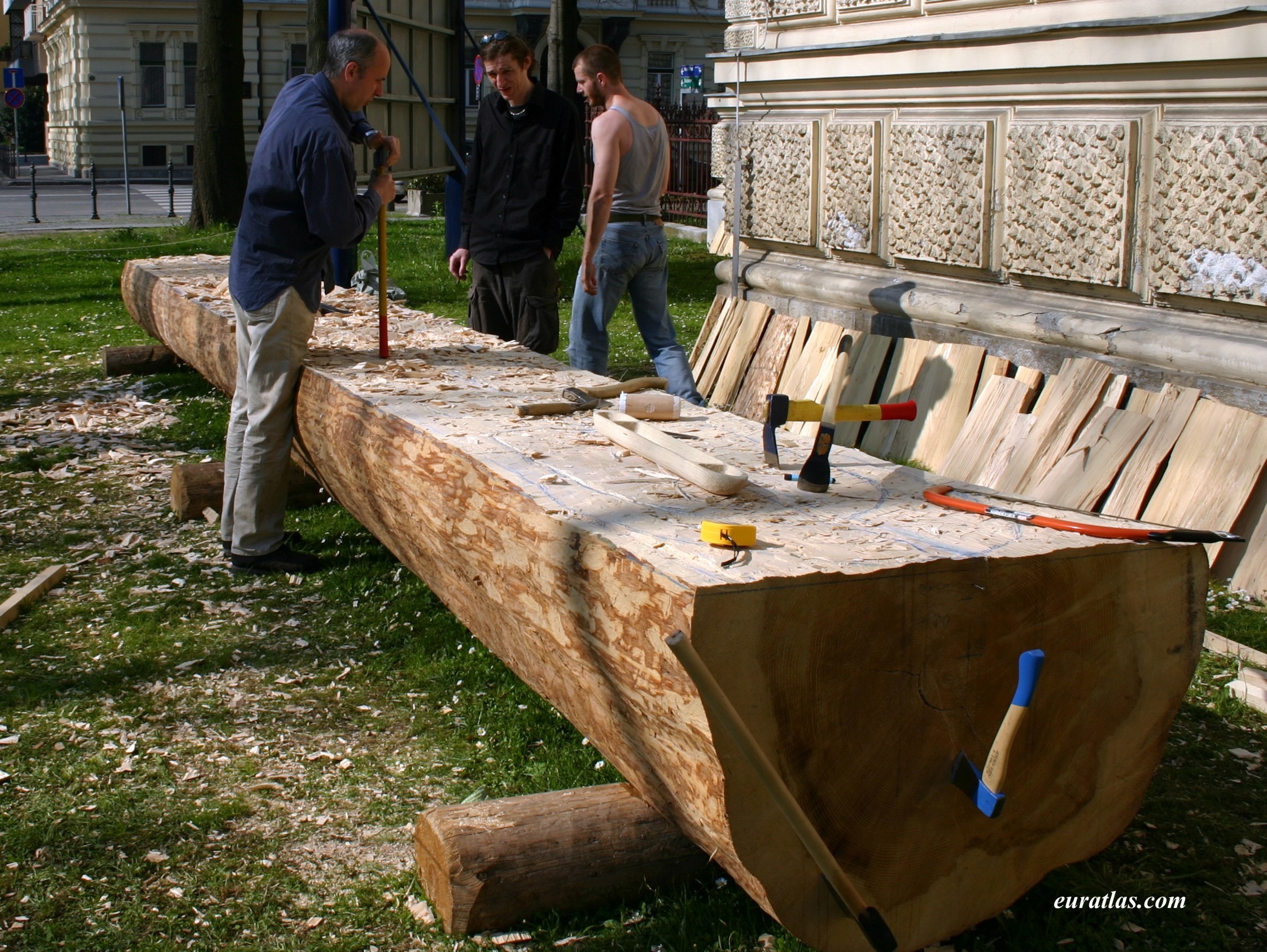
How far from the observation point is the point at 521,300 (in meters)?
5.53

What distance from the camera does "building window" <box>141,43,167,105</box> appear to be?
3256cm

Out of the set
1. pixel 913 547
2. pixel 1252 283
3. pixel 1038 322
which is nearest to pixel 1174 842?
pixel 913 547

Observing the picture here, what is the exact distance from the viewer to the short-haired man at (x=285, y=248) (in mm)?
3975

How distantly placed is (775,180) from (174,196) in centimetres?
1782

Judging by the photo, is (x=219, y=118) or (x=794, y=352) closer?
(x=794, y=352)

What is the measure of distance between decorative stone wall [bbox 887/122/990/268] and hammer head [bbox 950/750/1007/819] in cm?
371

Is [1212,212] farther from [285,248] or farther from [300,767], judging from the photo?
[300,767]

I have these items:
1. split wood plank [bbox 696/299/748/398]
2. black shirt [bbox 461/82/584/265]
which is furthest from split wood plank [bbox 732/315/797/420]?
black shirt [bbox 461/82/584/265]

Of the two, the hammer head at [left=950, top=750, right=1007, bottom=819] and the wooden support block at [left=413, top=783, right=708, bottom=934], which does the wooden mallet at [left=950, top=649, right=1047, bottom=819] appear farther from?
the wooden support block at [left=413, top=783, right=708, bottom=934]

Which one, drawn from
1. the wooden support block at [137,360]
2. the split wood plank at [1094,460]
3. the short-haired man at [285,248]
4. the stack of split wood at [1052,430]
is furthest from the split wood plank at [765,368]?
the wooden support block at [137,360]

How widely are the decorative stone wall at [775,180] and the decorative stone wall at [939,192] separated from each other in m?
0.67

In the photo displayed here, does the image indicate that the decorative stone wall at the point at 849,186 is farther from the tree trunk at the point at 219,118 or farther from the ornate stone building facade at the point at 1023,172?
the tree trunk at the point at 219,118

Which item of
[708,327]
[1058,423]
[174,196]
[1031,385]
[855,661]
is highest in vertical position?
[174,196]

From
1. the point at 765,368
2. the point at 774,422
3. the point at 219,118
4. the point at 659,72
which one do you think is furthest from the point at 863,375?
the point at 659,72
